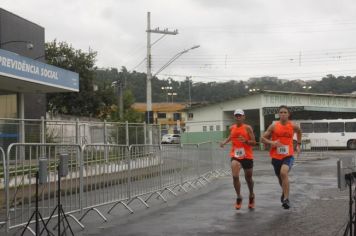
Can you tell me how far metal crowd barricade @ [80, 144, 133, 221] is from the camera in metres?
9.30

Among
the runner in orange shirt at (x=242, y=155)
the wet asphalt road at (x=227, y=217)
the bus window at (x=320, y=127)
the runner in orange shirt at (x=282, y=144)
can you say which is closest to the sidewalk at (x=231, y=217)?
the wet asphalt road at (x=227, y=217)

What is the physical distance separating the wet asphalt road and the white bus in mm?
36156

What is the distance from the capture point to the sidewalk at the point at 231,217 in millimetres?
8266

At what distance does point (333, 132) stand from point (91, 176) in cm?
4194

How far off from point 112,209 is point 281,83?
68146 mm

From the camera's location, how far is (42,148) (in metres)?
8.23

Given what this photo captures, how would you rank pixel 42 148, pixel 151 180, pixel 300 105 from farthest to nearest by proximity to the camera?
pixel 300 105 → pixel 151 180 → pixel 42 148

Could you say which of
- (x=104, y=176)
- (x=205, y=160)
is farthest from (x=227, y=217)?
(x=205, y=160)

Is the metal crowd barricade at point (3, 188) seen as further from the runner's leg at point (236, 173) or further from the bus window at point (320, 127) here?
the bus window at point (320, 127)

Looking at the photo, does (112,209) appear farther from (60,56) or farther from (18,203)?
(60,56)

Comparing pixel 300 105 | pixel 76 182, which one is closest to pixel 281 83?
pixel 300 105

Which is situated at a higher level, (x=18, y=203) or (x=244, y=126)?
(x=244, y=126)

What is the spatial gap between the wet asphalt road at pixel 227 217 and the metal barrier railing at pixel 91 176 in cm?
36

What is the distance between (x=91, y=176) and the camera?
30.7 feet
